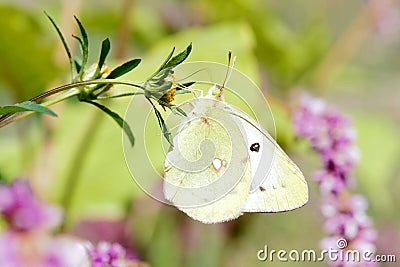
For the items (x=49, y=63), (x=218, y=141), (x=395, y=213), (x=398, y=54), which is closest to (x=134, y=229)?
(x=49, y=63)

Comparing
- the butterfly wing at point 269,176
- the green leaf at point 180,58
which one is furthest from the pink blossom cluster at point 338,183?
the green leaf at point 180,58

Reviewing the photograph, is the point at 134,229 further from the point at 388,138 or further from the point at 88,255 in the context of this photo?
the point at 88,255

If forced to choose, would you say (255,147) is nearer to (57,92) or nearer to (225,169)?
(225,169)

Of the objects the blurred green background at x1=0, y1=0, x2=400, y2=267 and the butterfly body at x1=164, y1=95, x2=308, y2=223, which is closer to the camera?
the butterfly body at x1=164, y1=95, x2=308, y2=223

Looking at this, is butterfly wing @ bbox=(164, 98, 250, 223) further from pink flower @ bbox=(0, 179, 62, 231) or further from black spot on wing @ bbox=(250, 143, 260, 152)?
pink flower @ bbox=(0, 179, 62, 231)

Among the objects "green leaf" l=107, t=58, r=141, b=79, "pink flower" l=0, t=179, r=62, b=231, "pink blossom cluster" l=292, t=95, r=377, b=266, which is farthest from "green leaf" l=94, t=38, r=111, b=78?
"pink blossom cluster" l=292, t=95, r=377, b=266

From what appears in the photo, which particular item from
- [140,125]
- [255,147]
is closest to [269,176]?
[255,147]
